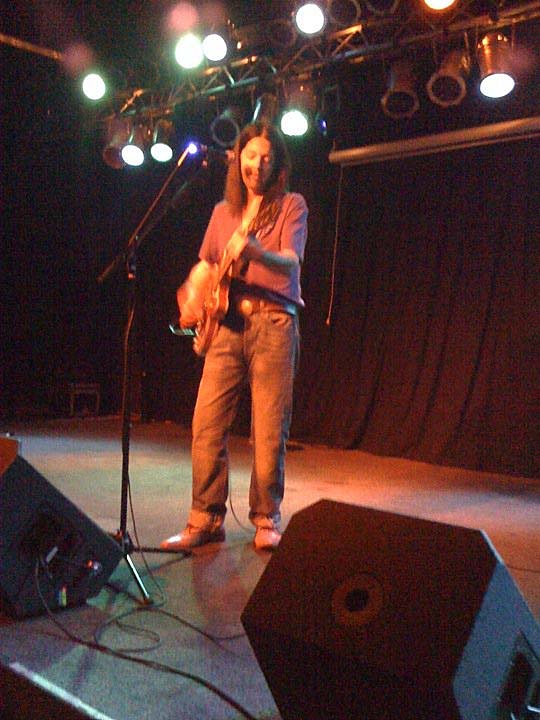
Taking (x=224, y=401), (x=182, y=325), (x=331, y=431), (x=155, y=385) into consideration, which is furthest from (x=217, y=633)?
(x=155, y=385)

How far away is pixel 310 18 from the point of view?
4445 millimetres

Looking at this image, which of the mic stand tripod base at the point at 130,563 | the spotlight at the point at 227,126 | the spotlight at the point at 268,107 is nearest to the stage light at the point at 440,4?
the spotlight at the point at 268,107

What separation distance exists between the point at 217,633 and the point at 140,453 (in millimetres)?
3298

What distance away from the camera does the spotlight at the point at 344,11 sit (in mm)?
4336

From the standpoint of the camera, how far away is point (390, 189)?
18.1ft

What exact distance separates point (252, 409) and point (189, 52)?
3.39 metres

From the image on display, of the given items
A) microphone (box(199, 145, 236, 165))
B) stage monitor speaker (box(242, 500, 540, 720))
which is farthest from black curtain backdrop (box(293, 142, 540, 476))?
stage monitor speaker (box(242, 500, 540, 720))

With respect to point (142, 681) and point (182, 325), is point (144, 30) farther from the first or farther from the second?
point (142, 681)

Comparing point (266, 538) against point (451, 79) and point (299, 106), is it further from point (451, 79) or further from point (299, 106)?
point (299, 106)

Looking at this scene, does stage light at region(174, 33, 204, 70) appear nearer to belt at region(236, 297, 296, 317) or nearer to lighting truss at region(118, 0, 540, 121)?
lighting truss at region(118, 0, 540, 121)

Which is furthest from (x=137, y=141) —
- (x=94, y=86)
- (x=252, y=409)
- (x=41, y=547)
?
(x=41, y=547)

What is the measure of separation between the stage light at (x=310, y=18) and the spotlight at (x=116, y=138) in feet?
6.41

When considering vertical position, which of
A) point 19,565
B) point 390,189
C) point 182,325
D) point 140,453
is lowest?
point 140,453

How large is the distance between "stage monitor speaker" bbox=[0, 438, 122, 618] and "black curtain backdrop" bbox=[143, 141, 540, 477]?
3.43 metres
